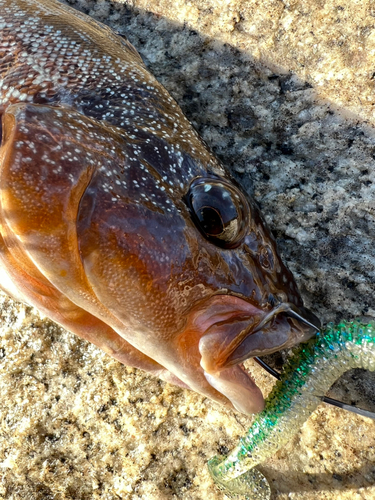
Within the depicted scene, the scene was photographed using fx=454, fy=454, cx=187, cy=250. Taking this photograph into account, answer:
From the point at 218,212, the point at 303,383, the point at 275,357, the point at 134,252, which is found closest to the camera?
the point at 134,252

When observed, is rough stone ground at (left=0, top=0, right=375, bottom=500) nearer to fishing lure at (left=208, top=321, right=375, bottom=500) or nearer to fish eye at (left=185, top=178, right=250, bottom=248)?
fishing lure at (left=208, top=321, right=375, bottom=500)

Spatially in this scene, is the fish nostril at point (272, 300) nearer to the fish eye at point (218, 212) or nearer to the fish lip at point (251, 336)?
the fish lip at point (251, 336)

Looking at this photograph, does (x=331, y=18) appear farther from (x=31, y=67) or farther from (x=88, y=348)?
(x=88, y=348)

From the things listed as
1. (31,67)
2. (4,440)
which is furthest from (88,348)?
(31,67)

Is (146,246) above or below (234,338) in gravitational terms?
above

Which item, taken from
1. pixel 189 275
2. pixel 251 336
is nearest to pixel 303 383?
pixel 251 336

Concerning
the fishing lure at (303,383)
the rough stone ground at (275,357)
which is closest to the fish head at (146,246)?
the fishing lure at (303,383)

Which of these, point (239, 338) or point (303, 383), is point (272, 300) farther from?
point (303, 383)
